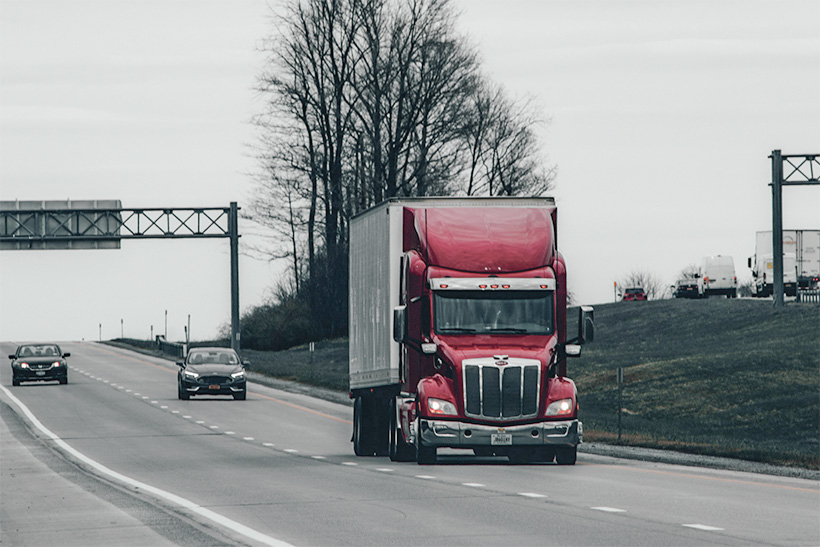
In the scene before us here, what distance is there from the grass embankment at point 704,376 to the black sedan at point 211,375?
5.86 metres

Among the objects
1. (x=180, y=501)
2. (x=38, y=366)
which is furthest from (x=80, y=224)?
(x=180, y=501)

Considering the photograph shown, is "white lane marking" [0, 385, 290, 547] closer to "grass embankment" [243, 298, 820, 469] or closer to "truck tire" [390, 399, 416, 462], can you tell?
"truck tire" [390, 399, 416, 462]

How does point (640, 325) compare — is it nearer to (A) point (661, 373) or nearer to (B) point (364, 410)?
(A) point (661, 373)

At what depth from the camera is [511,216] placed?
21844mm

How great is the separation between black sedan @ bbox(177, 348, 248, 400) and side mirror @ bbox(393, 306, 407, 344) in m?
26.2

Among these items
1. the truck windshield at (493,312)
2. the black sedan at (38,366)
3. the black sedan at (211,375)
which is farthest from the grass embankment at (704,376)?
the black sedan at (38,366)

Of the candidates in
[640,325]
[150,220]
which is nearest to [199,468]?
[150,220]

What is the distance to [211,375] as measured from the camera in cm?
4694

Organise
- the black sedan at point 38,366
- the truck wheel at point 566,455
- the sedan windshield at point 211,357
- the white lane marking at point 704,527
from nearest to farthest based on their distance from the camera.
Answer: the white lane marking at point 704,527 < the truck wheel at point 566,455 < the sedan windshield at point 211,357 < the black sedan at point 38,366

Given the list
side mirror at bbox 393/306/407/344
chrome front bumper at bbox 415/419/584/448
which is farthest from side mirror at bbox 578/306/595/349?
side mirror at bbox 393/306/407/344

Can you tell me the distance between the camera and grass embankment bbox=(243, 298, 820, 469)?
35728 millimetres

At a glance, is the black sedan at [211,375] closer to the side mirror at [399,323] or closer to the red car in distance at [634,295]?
the side mirror at [399,323]

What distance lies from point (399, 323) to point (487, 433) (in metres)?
2.00

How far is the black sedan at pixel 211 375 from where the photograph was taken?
153 ft
